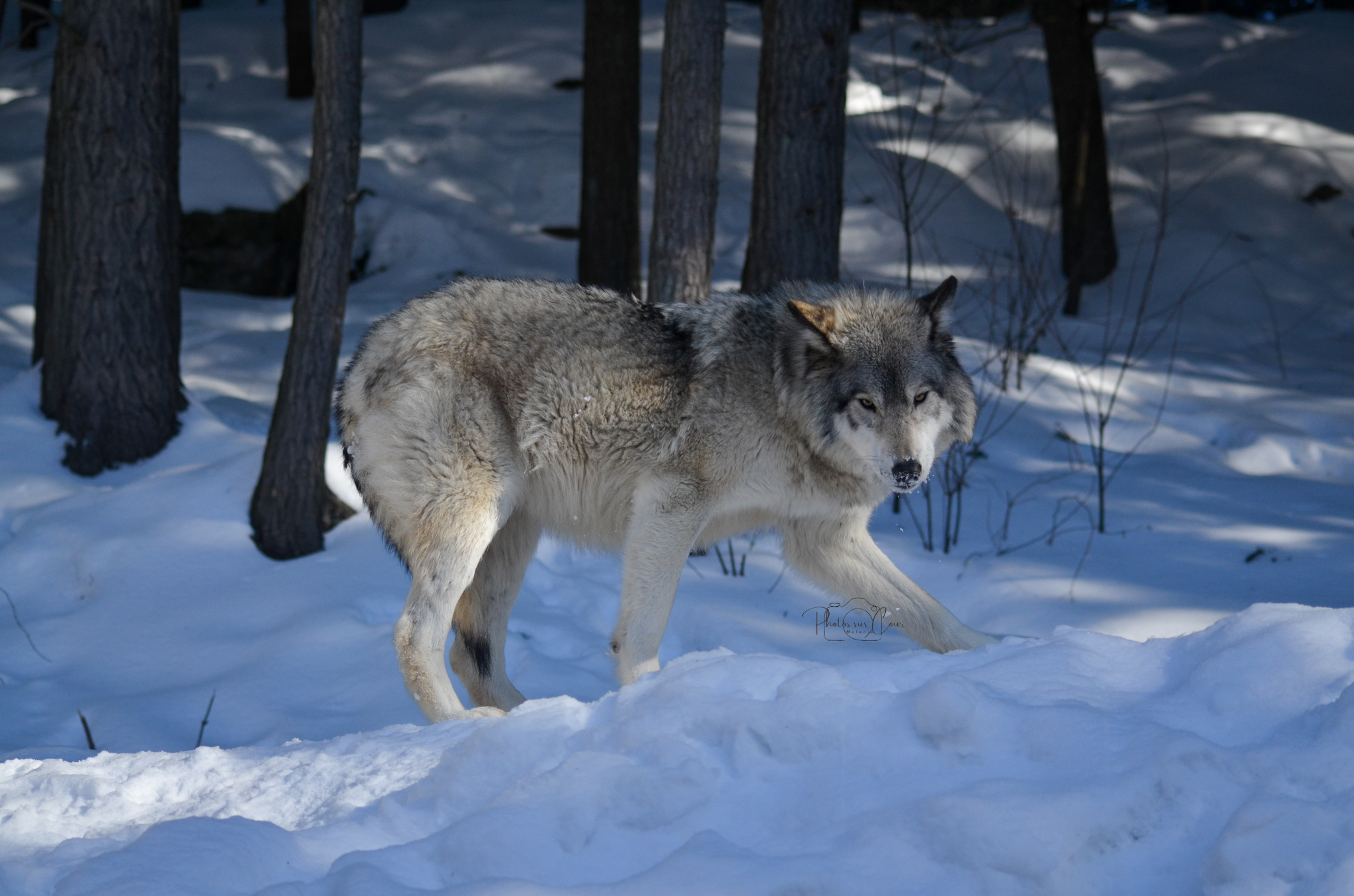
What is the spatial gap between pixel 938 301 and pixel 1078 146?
8510 millimetres

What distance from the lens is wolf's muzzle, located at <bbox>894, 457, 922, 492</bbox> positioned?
149 inches

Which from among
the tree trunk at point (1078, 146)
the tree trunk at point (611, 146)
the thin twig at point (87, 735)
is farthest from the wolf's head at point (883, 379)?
the tree trunk at point (1078, 146)

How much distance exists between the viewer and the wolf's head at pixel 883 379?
3.96m

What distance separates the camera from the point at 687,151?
6.55 m

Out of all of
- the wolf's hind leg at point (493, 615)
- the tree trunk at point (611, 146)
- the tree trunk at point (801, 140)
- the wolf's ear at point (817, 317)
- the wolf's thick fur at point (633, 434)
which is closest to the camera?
the wolf's thick fur at point (633, 434)

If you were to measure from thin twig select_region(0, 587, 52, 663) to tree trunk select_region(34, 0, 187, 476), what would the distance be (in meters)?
1.17

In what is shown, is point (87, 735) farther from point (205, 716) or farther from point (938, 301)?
point (938, 301)

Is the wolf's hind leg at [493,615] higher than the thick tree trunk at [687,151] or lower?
lower

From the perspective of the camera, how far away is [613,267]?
10203 millimetres

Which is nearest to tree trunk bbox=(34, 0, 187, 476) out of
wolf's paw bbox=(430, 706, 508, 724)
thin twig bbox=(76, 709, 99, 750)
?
thin twig bbox=(76, 709, 99, 750)

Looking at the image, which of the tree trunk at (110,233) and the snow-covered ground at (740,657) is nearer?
the snow-covered ground at (740,657)

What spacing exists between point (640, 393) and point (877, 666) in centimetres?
178

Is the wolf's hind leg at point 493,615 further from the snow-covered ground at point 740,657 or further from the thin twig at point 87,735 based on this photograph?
the thin twig at point 87,735

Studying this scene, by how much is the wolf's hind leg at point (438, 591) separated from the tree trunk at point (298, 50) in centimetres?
1278
